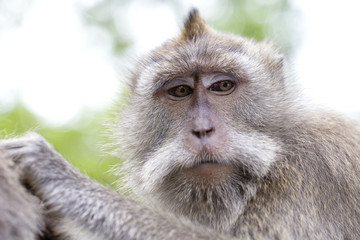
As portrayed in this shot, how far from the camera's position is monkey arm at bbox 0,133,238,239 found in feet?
11.2

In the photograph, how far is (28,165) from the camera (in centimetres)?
337

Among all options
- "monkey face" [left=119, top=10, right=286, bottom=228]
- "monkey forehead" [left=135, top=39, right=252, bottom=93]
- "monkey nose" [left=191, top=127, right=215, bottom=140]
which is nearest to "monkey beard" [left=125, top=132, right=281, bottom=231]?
"monkey face" [left=119, top=10, right=286, bottom=228]

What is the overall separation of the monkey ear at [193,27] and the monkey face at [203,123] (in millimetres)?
19

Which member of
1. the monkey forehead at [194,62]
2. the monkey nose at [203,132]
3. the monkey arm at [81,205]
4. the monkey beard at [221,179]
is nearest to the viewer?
the monkey arm at [81,205]

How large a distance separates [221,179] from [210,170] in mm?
163

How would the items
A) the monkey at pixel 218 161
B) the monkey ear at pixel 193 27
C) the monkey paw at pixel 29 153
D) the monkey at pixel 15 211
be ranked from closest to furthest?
the monkey at pixel 15 211 → the monkey paw at pixel 29 153 → the monkey at pixel 218 161 → the monkey ear at pixel 193 27

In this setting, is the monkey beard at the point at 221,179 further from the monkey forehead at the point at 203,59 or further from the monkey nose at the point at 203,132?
the monkey forehead at the point at 203,59

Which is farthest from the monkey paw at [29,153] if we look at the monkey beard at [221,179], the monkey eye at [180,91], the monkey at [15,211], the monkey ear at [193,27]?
the monkey ear at [193,27]

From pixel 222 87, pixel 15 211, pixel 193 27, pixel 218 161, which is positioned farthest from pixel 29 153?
pixel 193 27

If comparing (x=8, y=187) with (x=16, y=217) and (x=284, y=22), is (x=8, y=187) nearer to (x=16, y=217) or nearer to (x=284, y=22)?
(x=16, y=217)

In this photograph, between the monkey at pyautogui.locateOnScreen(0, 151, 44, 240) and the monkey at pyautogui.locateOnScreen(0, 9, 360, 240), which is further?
the monkey at pyautogui.locateOnScreen(0, 9, 360, 240)

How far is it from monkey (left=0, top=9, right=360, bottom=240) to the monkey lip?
0.01 meters

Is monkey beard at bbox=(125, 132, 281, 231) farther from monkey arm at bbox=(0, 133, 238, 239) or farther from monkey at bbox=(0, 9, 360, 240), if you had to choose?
monkey arm at bbox=(0, 133, 238, 239)

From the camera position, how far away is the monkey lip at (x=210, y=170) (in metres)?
4.62
